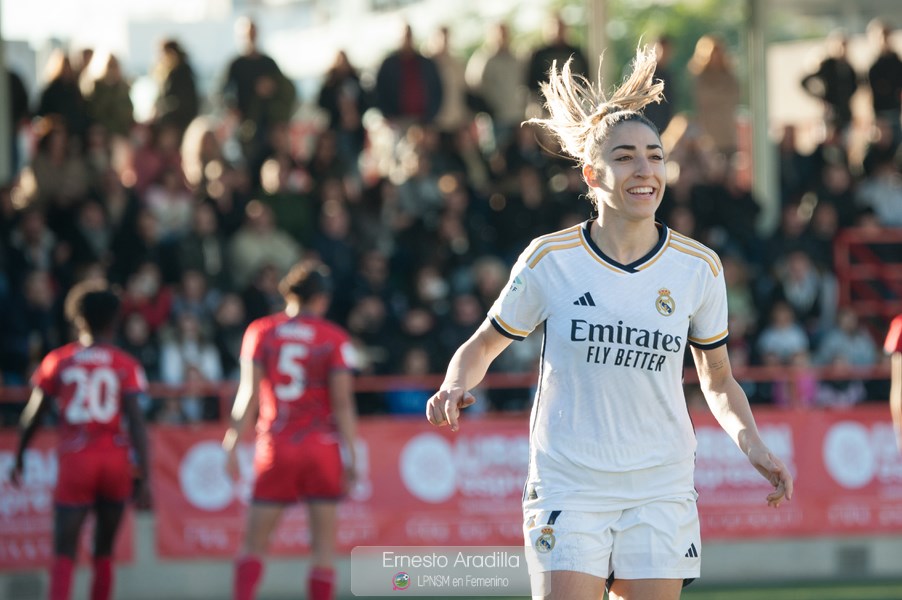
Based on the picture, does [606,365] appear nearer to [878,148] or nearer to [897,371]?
[897,371]

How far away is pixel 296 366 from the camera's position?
31.9 feet

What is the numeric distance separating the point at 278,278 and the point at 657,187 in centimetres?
911

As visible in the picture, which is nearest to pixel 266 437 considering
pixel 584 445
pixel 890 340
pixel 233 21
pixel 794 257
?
pixel 890 340

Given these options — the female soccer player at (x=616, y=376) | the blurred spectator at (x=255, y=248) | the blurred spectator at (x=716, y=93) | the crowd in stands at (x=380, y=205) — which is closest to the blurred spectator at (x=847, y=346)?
the crowd in stands at (x=380, y=205)

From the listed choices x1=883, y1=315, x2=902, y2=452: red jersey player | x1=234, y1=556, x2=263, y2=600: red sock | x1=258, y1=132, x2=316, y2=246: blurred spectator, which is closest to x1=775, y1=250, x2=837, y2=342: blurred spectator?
x1=258, y1=132, x2=316, y2=246: blurred spectator

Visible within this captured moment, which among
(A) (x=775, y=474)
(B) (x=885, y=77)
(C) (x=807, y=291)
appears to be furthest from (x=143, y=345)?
(B) (x=885, y=77)

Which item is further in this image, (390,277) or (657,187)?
(390,277)

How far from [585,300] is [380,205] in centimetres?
1026

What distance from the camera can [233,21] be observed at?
42.7 m

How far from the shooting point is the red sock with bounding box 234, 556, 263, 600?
378 inches

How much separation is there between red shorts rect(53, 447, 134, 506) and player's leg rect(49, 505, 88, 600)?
61 millimetres

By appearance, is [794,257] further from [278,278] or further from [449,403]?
[449,403]

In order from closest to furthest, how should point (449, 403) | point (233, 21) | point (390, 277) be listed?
point (449, 403)
point (390, 277)
point (233, 21)

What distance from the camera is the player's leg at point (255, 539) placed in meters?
9.59
